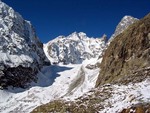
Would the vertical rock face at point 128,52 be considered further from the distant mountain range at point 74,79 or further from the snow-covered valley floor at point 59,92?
the snow-covered valley floor at point 59,92

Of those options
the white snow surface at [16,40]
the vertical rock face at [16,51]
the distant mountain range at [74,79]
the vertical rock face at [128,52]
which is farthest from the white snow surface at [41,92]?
the vertical rock face at [128,52]

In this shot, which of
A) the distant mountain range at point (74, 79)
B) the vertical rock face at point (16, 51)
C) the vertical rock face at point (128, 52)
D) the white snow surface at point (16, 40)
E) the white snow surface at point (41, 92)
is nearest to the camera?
the distant mountain range at point (74, 79)

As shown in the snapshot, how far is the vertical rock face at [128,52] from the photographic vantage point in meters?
51.4

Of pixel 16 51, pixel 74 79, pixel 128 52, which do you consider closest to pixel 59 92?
pixel 74 79

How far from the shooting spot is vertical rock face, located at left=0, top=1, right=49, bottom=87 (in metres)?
114

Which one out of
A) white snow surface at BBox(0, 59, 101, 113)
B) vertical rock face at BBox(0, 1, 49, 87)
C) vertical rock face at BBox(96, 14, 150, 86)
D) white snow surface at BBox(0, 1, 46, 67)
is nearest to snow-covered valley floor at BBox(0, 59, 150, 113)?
white snow surface at BBox(0, 59, 101, 113)

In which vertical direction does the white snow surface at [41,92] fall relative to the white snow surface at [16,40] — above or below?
below

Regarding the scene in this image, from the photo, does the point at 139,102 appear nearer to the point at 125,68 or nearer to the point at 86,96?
the point at 86,96

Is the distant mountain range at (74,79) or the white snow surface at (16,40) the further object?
the white snow surface at (16,40)

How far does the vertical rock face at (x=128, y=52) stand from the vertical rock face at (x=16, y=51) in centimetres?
5372

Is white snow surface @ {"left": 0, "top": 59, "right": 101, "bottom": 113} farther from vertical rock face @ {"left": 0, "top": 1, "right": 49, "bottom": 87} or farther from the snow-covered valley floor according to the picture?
vertical rock face @ {"left": 0, "top": 1, "right": 49, "bottom": 87}

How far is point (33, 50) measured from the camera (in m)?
147

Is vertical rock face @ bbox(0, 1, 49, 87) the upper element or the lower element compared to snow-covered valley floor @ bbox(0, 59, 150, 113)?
upper

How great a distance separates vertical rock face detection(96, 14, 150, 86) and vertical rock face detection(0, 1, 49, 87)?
5372 cm
